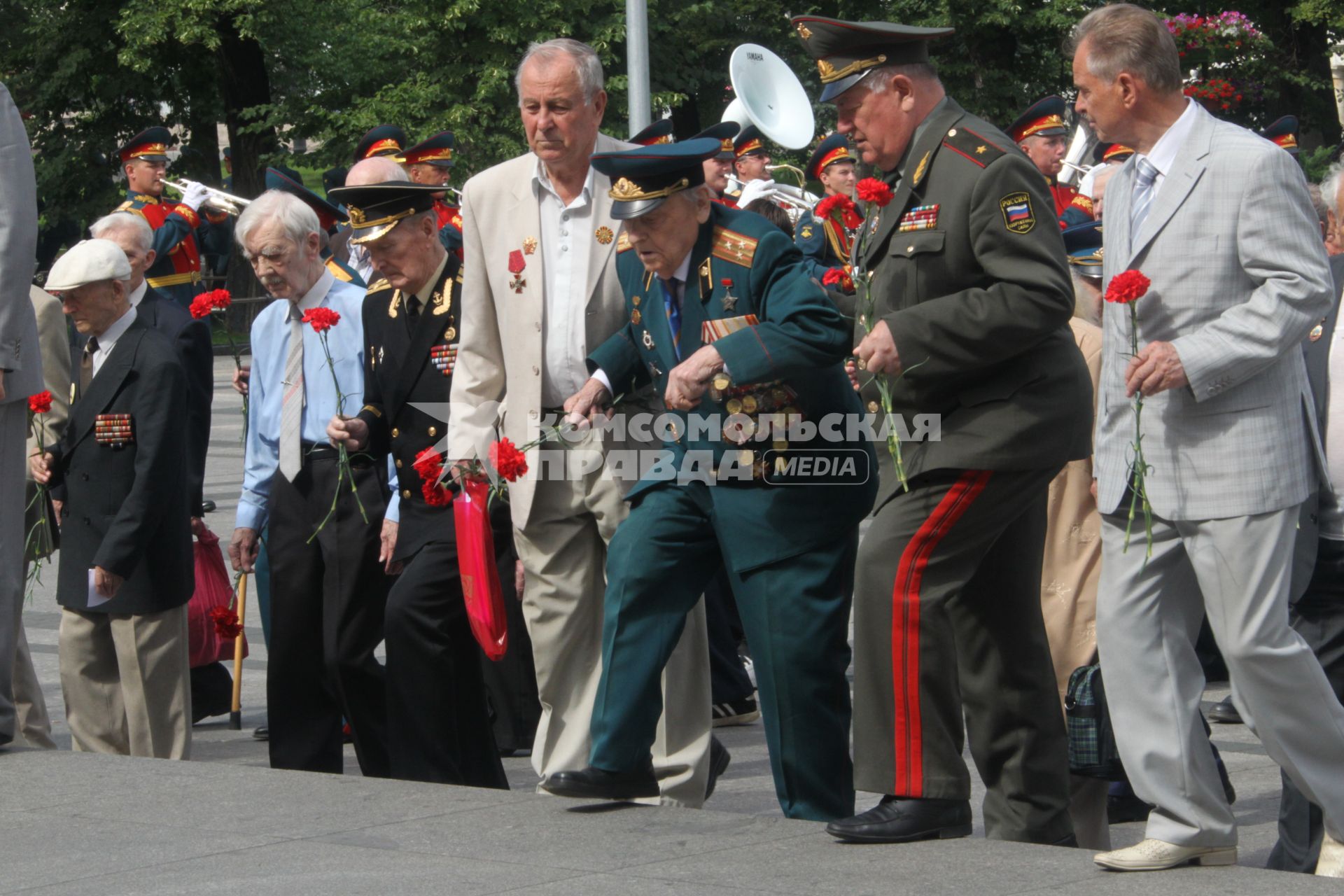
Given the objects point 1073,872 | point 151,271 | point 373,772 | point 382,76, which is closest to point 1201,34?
point 151,271

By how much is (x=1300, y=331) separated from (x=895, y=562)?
1016 millimetres

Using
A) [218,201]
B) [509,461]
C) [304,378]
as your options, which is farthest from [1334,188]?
[218,201]

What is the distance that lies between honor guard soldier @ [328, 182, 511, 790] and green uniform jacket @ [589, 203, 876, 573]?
1.09 metres

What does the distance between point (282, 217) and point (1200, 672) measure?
371cm

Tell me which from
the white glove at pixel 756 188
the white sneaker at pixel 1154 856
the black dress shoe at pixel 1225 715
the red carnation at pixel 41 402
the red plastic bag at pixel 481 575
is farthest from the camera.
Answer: the white glove at pixel 756 188

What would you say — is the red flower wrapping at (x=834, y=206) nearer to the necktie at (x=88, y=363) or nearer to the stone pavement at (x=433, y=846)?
the stone pavement at (x=433, y=846)

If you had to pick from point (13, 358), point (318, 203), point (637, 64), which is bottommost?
point (13, 358)

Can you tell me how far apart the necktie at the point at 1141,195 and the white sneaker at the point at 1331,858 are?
139 cm

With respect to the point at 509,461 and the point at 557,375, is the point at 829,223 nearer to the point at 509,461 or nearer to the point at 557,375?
the point at 557,375

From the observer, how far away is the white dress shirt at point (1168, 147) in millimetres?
4582

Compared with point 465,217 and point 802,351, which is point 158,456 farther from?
point 802,351

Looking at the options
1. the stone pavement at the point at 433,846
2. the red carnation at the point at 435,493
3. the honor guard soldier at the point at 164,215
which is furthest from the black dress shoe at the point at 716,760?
the honor guard soldier at the point at 164,215

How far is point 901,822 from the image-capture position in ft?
15.4

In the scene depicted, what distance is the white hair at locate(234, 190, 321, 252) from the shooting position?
703 cm
